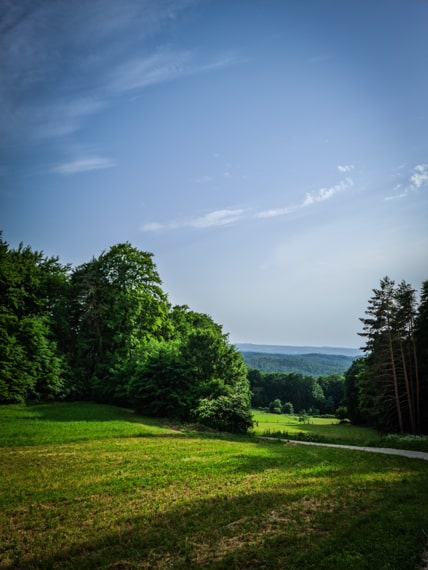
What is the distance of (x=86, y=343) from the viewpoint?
39.8m

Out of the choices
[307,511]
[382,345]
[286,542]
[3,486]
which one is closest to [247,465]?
[307,511]

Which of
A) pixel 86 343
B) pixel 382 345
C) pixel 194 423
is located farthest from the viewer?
pixel 86 343

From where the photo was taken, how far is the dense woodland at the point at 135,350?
30938 mm

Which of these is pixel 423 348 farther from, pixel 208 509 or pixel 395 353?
pixel 208 509

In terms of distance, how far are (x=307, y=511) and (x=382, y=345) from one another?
2715 cm

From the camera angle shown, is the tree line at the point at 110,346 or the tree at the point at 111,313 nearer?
the tree line at the point at 110,346

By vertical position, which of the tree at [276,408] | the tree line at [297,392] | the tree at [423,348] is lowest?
the tree at [276,408]

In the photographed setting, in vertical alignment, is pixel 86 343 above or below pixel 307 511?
above

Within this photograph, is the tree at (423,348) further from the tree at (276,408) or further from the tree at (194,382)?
the tree at (276,408)

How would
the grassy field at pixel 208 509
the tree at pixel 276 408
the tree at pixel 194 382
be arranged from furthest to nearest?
the tree at pixel 276 408, the tree at pixel 194 382, the grassy field at pixel 208 509

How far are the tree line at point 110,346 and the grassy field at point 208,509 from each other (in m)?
13.8

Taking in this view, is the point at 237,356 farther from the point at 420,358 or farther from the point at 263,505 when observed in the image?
the point at 263,505

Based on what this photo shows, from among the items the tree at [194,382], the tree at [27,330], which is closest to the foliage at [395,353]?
the tree at [194,382]

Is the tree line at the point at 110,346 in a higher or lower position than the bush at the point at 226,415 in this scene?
higher
